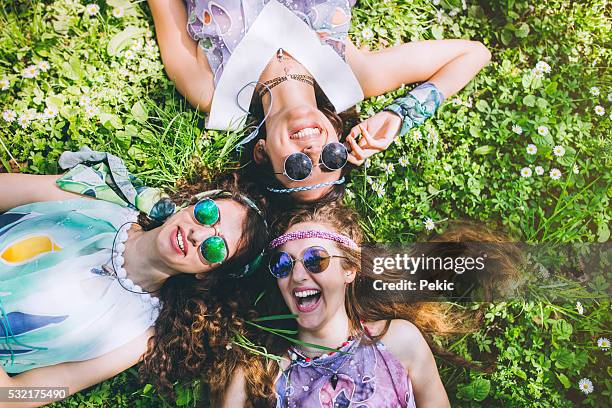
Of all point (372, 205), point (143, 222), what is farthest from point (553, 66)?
point (143, 222)

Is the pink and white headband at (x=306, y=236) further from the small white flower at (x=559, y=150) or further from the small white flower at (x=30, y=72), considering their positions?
the small white flower at (x=30, y=72)

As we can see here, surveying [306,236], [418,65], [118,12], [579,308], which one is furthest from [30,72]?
[579,308]

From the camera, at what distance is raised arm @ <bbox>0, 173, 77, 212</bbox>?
3197 mm

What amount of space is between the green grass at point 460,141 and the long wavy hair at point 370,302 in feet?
0.37

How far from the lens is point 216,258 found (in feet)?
9.55

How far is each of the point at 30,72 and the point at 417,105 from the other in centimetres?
264

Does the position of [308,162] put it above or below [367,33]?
below

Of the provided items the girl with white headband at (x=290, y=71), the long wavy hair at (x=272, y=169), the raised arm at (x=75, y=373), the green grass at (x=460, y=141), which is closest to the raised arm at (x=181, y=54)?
the girl with white headband at (x=290, y=71)

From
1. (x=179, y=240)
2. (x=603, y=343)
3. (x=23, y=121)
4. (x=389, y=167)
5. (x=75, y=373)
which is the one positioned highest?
(x=23, y=121)

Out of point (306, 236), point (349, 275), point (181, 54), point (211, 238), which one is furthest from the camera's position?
point (181, 54)

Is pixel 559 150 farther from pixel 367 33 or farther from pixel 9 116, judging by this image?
pixel 9 116

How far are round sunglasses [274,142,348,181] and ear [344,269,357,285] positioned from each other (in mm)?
622

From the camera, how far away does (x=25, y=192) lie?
3.21 metres

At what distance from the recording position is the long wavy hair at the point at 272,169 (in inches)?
131
